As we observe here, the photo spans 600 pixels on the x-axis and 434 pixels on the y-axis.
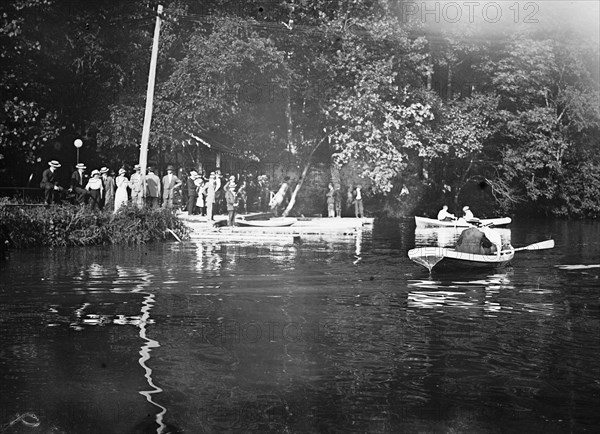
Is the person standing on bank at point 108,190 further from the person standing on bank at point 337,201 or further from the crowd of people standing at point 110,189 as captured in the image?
the person standing on bank at point 337,201

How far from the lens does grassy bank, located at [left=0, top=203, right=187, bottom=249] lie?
29281 mm

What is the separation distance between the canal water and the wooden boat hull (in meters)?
0.41

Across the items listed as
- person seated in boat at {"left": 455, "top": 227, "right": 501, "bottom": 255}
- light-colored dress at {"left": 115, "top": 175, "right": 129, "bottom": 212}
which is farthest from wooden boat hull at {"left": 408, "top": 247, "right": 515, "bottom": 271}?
light-colored dress at {"left": 115, "top": 175, "right": 129, "bottom": 212}

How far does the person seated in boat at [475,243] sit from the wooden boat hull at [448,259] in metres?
0.27

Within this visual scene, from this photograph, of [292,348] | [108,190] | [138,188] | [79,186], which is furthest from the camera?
[108,190]

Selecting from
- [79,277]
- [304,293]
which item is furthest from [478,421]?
[79,277]

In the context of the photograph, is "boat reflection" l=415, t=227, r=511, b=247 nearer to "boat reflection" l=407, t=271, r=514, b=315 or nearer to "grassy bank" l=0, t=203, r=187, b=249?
"grassy bank" l=0, t=203, r=187, b=249

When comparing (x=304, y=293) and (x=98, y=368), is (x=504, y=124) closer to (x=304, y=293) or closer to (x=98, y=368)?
(x=304, y=293)

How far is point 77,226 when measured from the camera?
101 feet

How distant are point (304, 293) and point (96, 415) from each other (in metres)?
10.5

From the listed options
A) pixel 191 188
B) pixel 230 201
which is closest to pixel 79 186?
pixel 230 201

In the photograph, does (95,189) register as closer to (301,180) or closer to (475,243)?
(301,180)

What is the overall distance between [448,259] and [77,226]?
471 inches

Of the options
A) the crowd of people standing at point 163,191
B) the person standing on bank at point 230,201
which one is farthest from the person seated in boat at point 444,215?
the person standing on bank at point 230,201
